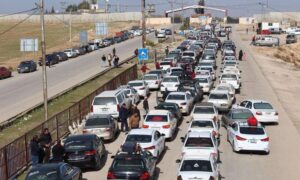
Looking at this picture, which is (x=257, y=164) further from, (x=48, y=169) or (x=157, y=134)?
(x=48, y=169)

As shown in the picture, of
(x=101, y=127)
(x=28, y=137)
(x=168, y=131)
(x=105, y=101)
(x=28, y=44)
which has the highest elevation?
(x=28, y=44)

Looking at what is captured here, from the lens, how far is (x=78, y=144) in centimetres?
2267

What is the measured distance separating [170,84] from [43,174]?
26.5 metres

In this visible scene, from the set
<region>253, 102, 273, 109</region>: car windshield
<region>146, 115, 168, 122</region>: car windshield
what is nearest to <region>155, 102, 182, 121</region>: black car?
<region>146, 115, 168, 122</region>: car windshield

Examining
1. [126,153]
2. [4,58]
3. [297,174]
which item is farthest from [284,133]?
[4,58]

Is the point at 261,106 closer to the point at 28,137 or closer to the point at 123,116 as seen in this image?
the point at 123,116

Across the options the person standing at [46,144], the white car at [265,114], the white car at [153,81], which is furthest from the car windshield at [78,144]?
the white car at [153,81]

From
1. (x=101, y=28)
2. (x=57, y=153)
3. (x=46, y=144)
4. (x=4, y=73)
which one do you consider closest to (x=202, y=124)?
(x=46, y=144)

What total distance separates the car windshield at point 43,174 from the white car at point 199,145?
6.28 m

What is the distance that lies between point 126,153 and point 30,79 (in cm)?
4257

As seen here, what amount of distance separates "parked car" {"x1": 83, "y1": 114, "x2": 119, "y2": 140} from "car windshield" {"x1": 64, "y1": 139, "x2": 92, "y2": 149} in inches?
181

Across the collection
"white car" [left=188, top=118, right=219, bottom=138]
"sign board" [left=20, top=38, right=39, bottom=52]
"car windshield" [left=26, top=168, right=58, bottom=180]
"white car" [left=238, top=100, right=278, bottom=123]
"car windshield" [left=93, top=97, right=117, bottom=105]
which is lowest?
"white car" [left=238, top=100, right=278, bottom=123]

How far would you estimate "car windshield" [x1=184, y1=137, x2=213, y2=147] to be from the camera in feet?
76.1

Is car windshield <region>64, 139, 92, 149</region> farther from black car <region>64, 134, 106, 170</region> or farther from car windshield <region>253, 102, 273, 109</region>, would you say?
car windshield <region>253, 102, 273, 109</region>
